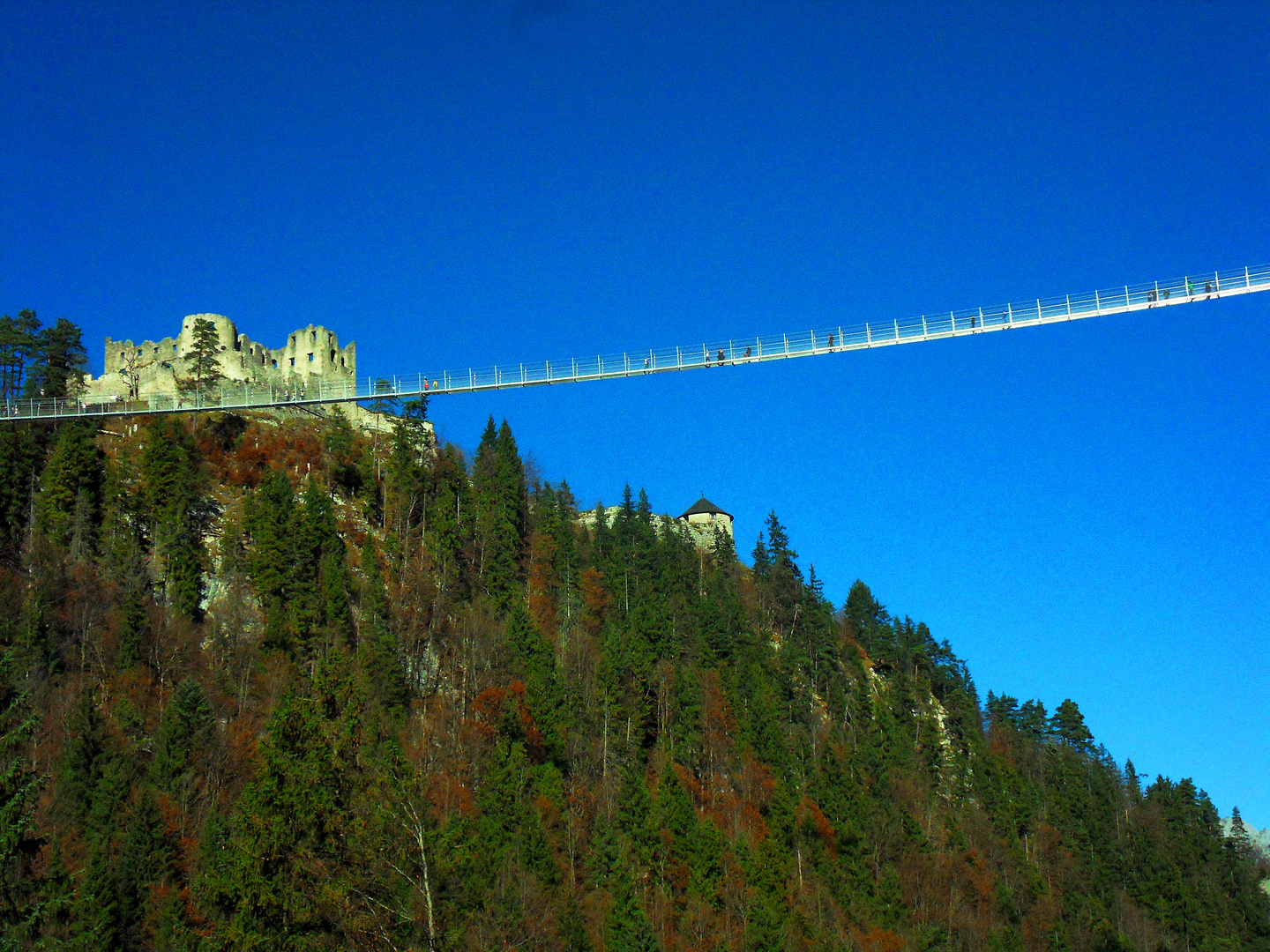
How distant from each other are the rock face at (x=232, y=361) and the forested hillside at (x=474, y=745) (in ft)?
34.7

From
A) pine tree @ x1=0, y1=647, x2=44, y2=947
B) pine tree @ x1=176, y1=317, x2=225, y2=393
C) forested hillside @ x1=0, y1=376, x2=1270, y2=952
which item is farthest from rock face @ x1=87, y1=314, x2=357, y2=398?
pine tree @ x1=0, y1=647, x2=44, y2=947

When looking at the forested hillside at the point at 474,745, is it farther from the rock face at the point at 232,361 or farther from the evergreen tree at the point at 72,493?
the rock face at the point at 232,361

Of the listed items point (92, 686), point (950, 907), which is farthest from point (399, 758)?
point (950, 907)

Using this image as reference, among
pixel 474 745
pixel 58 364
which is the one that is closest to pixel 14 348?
pixel 58 364

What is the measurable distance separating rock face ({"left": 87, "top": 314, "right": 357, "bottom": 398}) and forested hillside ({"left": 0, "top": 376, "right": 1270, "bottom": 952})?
10574mm

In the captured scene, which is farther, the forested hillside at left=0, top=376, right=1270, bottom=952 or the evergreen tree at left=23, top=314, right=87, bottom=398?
the evergreen tree at left=23, top=314, right=87, bottom=398

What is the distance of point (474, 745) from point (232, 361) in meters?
49.3

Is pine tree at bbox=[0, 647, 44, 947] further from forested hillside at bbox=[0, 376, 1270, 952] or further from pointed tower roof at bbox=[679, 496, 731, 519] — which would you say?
pointed tower roof at bbox=[679, 496, 731, 519]

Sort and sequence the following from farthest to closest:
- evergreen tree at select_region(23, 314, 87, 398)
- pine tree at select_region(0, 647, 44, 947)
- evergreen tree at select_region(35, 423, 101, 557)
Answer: evergreen tree at select_region(23, 314, 87, 398)
evergreen tree at select_region(35, 423, 101, 557)
pine tree at select_region(0, 647, 44, 947)

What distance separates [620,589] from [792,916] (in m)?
33.9

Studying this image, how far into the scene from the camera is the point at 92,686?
180 ft

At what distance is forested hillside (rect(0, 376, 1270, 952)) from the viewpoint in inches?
1216

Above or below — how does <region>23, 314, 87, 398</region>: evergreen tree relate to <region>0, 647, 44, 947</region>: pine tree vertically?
above

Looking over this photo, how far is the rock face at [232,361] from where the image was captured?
89.6 meters
